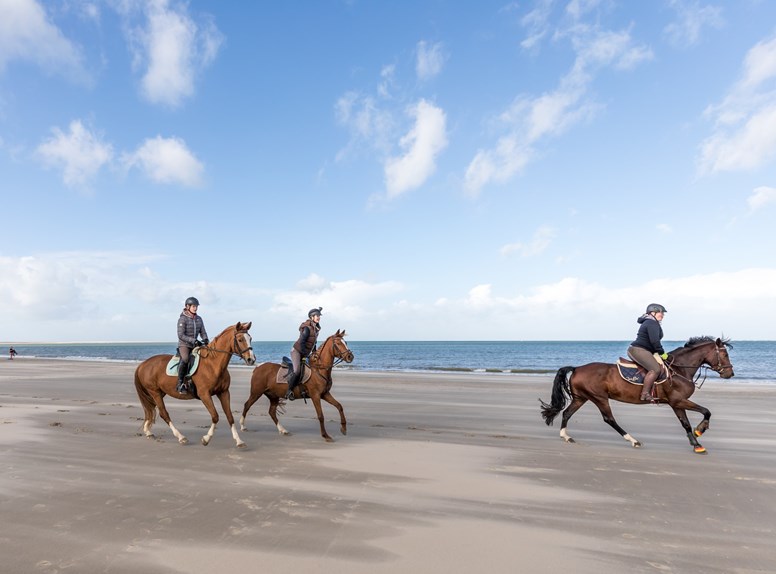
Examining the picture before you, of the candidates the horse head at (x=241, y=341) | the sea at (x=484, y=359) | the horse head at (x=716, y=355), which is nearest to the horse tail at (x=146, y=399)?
the horse head at (x=241, y=341)

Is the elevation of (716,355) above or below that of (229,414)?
above

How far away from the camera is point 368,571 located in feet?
12.8

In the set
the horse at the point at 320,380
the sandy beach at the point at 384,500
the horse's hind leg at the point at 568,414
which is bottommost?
the sandy beach at the point at 384,500

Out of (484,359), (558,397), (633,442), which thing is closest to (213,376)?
(558,397)

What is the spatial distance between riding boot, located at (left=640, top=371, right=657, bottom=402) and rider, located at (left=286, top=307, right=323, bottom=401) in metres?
6.89

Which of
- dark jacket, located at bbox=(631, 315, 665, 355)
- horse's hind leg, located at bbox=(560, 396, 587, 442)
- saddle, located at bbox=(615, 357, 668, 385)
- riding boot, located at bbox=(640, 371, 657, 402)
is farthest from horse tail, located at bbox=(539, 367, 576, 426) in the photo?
dark jacket, located at bbox=(631, 315, 665, 355)

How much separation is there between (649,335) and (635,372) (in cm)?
91

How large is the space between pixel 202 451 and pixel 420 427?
5.22 metres

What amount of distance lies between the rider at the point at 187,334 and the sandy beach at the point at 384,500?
136 cm

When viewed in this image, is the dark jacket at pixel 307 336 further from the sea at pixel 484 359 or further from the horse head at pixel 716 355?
the sea at pixel 484 359

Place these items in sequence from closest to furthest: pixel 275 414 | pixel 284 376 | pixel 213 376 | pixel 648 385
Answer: pixel 213 376
pixel 648 385
pixel 284 376
pixel 275 414

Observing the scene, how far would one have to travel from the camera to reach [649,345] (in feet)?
29.3

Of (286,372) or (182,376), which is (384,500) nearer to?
(286,372)

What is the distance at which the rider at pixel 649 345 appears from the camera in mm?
8773
